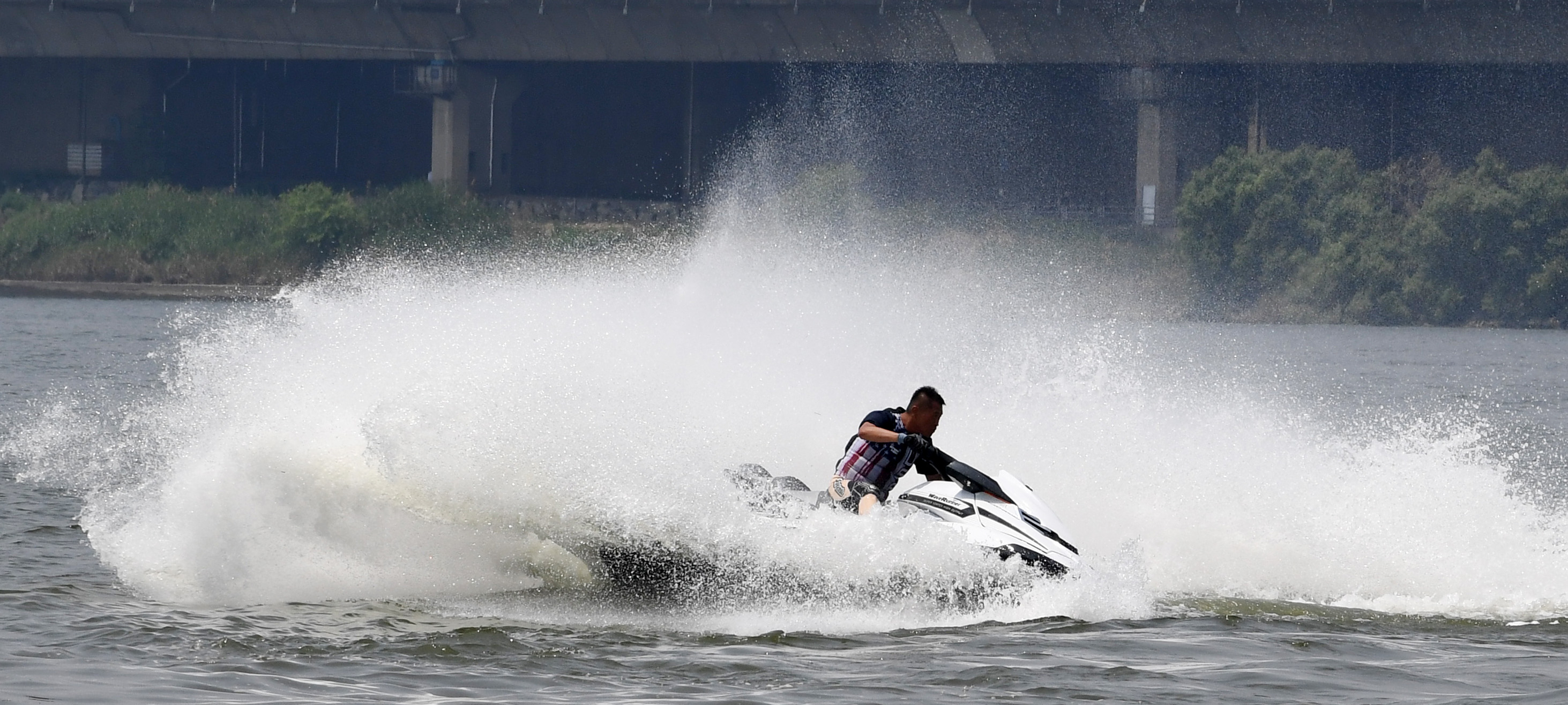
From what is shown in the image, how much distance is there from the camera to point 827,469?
16.5 meters

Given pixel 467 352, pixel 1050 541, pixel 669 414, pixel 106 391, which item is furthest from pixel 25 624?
pixel 106 391

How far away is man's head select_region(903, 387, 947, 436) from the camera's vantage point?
12680 millimetres

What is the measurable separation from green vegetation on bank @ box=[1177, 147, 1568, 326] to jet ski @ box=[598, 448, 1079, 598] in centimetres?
5028

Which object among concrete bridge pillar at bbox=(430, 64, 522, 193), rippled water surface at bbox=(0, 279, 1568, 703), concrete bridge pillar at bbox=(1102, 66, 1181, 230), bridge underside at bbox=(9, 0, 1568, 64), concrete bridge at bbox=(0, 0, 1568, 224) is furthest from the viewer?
concrete bridge pillar at bbox=(430, 64, 522, 193)

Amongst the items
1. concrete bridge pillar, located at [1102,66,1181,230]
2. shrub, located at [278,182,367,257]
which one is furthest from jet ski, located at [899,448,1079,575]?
shrub, located at [278,182,367,257]

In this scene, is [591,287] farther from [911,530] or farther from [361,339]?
[911,530]

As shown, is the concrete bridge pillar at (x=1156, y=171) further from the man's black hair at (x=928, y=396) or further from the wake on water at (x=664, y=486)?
the man's black hair at (x=928, y=396)

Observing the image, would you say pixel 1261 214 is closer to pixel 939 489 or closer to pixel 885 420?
pixel 885 420

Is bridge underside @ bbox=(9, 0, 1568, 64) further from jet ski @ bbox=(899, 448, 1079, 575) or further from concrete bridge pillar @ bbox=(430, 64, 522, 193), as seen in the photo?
jet ski @ bbox=(899, 448, 1079, 575)

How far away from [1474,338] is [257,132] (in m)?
42.5

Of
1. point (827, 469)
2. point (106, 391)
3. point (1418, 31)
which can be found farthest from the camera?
point (1418, 31)

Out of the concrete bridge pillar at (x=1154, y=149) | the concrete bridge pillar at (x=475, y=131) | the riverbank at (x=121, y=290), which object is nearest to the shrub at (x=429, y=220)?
the concrete bridge pillar at (x=475, y=131)

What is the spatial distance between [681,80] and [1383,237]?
23.8 meters

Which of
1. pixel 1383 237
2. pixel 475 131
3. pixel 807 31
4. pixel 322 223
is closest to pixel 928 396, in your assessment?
pixel 807 31
